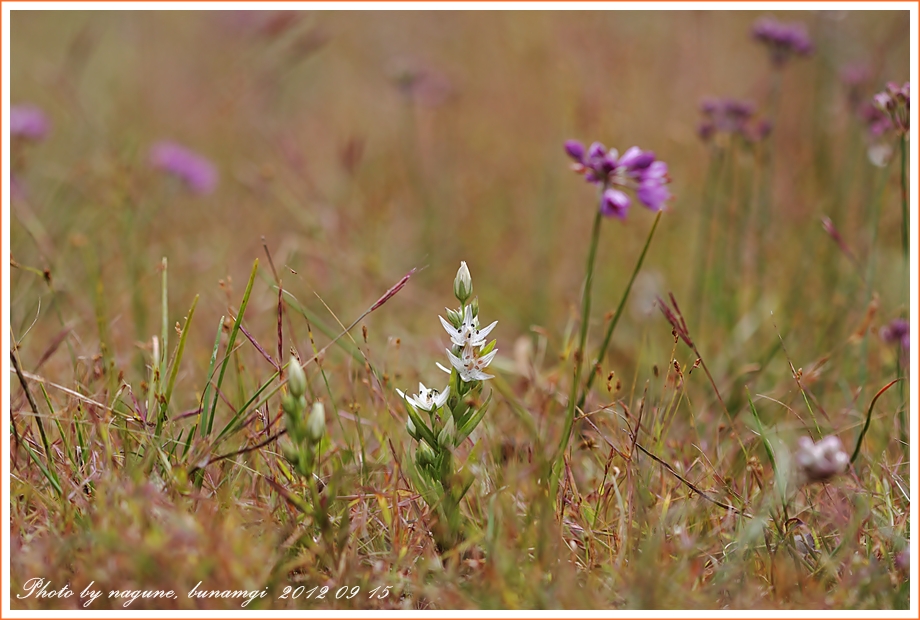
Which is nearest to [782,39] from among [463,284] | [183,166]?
[463,284]

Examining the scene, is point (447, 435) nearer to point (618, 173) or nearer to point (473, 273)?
point (618, 173)

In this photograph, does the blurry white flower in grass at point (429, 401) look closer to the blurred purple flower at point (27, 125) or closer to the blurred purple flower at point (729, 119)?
the blurred purple flower at point (729, 119)

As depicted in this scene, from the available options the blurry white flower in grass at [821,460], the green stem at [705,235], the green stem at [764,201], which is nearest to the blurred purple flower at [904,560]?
the blurry white flower in grass at [821,460]

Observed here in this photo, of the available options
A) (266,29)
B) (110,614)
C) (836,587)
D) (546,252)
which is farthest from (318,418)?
(266,29)

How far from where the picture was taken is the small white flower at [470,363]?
1345mm

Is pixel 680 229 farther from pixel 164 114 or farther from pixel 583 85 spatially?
pixel 164 114

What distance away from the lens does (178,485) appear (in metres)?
1.29

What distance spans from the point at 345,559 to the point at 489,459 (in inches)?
16.9

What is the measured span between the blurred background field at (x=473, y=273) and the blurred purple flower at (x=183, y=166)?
171 millimetres

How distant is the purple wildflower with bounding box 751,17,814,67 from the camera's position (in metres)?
2.58

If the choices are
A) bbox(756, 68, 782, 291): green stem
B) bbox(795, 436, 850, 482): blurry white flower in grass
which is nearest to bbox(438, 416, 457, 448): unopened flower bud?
bbox(795, 436, 850, 482): blurry white flower in grass

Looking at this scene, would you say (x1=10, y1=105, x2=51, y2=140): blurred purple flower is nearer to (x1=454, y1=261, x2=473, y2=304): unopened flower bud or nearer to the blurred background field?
the blurred background field

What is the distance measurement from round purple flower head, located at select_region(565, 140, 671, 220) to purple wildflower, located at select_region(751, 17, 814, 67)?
118 cm

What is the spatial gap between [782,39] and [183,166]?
2450 millimetres
